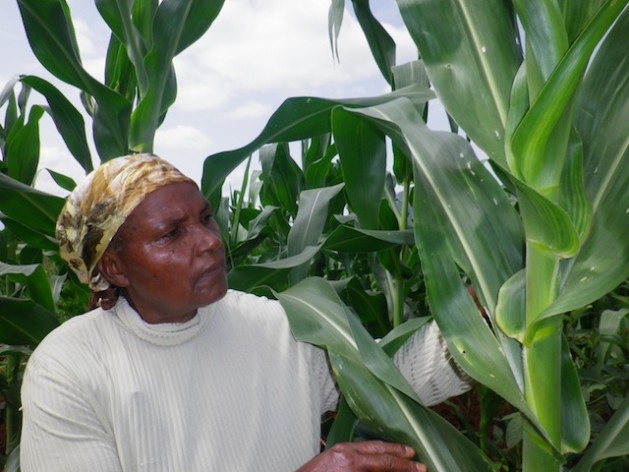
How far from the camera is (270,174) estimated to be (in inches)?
74.9

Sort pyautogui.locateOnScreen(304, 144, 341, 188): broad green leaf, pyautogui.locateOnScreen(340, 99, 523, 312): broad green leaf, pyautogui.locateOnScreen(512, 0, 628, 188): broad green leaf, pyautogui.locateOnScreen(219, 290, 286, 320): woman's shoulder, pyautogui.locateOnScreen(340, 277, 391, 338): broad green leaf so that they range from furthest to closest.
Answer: pyautogui.locateOnScreen(304, 144, 341, 188): broad green leaf → pyautogui.locateOnScreen(340, 277, 391, 338): broad green leaf → pyautogui.locateOnScreen(219, 290, 286, 320): woman's shoulder → pyautogui.locateOnScreen(340, 99, 523, 312): broad green leaf → pyautogui.locateOnScreen(512, 0, 628, 188): broad green leaf

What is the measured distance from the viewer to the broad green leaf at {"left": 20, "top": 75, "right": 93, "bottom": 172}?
4.29 feet

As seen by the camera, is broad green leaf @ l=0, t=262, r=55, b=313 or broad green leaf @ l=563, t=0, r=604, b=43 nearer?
broad green leaf @ l=563, t=0, r=604, b=43

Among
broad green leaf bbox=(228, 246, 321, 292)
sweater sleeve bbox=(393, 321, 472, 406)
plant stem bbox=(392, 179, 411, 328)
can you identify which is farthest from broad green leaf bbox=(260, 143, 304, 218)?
sweater sleeve bbox=(393, 321, 472, 406)

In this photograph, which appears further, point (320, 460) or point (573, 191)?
point (320, 460)

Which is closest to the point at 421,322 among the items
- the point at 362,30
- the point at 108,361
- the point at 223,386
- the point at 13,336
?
the point at 223,386

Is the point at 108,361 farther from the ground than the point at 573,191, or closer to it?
closer to it

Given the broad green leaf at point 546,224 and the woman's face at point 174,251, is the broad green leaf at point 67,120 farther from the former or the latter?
Result: the broad green leaf at point 546,224

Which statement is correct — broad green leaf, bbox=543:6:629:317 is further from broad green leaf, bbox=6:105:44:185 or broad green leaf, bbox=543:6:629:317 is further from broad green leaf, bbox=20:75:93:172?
broad green leaf, bbox=6:105:44:185

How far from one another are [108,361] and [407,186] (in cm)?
81

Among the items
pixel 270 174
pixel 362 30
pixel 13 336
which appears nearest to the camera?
pixel 362 30

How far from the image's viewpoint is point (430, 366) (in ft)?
3.25

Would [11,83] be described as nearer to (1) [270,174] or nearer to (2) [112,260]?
(1) [270,174]

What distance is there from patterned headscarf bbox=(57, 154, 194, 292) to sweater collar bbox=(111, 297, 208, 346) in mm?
96
